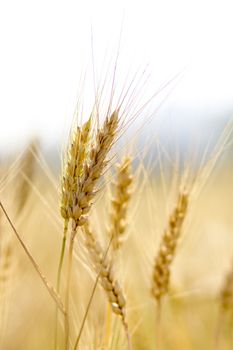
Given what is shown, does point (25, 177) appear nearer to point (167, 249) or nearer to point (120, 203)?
point (120, 203)

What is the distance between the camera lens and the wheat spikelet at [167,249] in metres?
1.82

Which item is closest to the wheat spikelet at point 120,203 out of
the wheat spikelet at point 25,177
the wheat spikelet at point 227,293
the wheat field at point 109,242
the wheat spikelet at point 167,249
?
the wheat field at point 109,242

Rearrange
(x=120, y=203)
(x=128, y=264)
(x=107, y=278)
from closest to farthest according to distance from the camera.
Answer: (x=107, y=278), (x=120, y=203), (x=128, y=264)

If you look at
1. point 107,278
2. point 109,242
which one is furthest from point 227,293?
point 109,242

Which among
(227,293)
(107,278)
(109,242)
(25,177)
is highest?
(25,177)

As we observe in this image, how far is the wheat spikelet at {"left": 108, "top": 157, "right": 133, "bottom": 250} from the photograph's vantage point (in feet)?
5.76

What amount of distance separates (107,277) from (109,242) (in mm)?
159

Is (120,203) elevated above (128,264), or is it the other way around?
(120,203)

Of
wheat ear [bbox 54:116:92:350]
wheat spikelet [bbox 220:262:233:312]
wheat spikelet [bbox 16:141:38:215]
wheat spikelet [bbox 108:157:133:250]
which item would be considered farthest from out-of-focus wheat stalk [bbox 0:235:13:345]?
wheat spikelet [bbox 220:262:233:312]

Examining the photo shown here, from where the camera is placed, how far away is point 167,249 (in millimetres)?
1837

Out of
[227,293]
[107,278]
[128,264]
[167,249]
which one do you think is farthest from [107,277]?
[227,293]

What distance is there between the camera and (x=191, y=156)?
6.83 ft

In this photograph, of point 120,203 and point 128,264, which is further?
point 128,264

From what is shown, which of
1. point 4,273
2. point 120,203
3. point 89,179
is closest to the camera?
point 89,179
